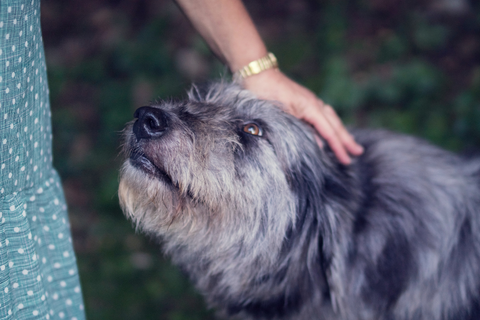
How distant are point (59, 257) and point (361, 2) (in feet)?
16.0

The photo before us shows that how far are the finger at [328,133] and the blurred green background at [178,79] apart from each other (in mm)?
2088

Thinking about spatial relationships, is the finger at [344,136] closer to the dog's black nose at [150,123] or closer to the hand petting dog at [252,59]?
the hand petting dog at [252,59]

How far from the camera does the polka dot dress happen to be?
60.6 inches

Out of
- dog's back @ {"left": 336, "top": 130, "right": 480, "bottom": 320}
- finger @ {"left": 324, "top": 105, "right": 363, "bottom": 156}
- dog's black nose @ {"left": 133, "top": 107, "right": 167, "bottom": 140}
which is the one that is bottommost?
dog's back @ {"left": 336, "top": 130, "right": 480, "bottom": 320}

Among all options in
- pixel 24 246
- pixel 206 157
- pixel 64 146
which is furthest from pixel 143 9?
pixel 24 246

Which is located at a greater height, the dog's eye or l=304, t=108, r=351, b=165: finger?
the dog's eye

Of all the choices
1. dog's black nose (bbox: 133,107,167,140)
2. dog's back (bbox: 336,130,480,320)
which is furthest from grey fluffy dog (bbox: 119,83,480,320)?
dog's black nose (bbox: 133,107,167,140)

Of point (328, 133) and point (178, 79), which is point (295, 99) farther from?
point (178, 79)

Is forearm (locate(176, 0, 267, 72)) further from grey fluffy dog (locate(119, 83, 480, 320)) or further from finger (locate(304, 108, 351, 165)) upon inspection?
finger (locate(304, 108, 351, 165))

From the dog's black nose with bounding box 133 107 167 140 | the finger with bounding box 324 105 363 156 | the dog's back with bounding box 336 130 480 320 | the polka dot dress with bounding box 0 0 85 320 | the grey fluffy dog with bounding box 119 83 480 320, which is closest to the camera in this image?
the polka dot dress with bounding box 0 0 85 320

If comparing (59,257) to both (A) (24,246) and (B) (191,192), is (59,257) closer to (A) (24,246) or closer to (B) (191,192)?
(A) (24,246)

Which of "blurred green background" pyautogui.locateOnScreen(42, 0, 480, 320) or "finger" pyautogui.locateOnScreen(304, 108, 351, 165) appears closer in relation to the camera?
"finger" pyautogui.locateOnScreen(304, 108, 351, 165)

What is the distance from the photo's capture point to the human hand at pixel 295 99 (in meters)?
2.50

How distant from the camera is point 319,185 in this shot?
2350mm
